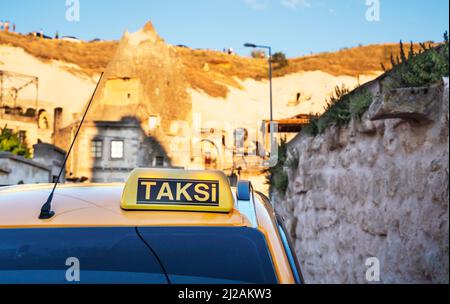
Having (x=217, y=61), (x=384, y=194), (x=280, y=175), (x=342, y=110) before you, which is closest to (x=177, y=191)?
(x=384, y=194)

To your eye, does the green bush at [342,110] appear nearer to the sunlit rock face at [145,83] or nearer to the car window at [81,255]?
the car window at [81,255]

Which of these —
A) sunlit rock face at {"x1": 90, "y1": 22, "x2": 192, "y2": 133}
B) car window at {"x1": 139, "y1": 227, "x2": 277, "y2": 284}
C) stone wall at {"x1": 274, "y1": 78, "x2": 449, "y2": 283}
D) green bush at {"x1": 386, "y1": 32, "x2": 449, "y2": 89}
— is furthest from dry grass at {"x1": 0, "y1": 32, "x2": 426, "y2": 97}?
car window at {"x1": 139, "y1": 227, "x2": 277, "y2": 284}

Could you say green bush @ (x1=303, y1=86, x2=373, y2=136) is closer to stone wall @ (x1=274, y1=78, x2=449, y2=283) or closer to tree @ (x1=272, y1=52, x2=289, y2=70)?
stone wall @ (x1=274, y1=78, x2=449, y2=283)

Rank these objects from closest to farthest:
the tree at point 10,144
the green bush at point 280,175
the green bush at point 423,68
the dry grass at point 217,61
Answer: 1. the green bush at point 423,68
2. the green bush at point 280,175
3. the tree at point 10,144
4. the dry grass at point 217,61

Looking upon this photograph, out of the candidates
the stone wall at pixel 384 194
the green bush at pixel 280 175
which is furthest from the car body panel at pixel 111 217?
the green bush at pixel 280 175

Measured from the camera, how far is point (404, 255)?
647cm

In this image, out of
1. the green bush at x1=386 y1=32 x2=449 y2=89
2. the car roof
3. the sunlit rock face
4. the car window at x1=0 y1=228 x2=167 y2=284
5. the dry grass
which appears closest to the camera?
the car window at x1=0 y1=228 x2=167 y2=284

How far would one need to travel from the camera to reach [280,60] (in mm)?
87812

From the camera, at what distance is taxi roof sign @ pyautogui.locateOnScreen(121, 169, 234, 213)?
9.04 ft

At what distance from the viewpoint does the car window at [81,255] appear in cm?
252

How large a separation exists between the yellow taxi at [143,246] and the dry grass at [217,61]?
2778 inches

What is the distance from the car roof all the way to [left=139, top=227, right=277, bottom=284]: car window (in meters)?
0.04

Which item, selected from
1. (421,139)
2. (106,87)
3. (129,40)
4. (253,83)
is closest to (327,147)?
(421,139)

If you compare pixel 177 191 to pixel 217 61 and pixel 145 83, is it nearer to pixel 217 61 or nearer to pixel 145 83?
pixel 145 83
